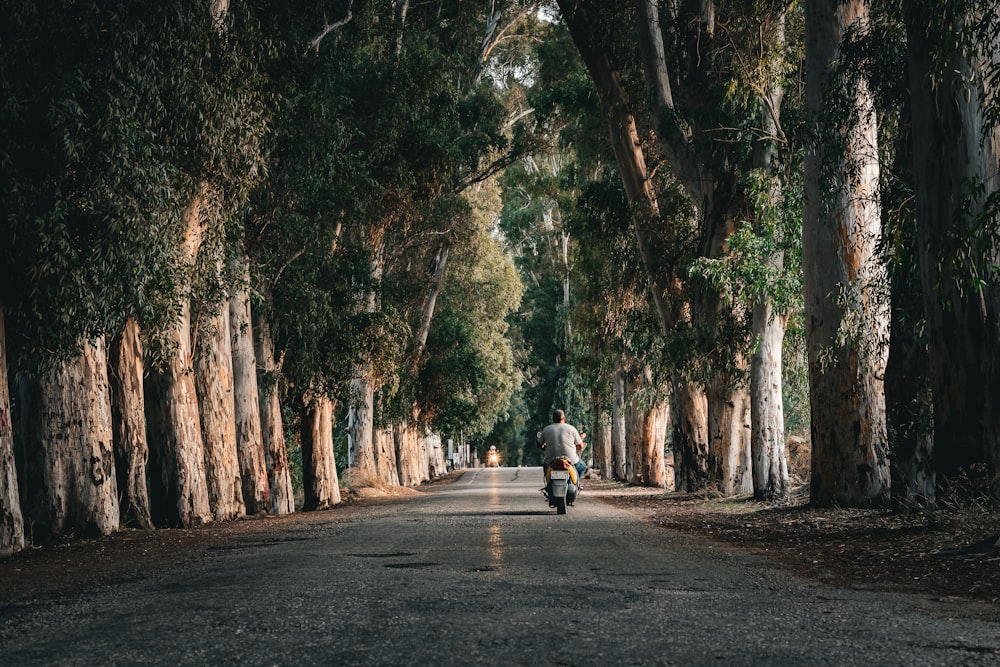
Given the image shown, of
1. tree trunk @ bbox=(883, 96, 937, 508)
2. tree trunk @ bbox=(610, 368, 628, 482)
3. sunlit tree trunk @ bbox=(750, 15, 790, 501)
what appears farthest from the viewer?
tree trunk @ bbox=(610, 368, 628, 482)

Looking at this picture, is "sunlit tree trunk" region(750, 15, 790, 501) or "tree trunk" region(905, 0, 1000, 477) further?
"sunlit tree trunk" region(750, 15, 790, 501)

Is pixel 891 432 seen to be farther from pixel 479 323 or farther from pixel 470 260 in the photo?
pixel 479 323

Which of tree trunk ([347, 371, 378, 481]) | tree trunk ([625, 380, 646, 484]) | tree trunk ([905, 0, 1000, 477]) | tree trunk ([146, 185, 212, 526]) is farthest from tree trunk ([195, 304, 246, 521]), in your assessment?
tree trunk ([625, 380, 646, 484])

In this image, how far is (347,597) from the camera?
7605 millimetres

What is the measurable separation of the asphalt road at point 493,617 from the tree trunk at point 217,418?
9.63m

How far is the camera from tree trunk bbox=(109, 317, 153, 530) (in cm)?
1761

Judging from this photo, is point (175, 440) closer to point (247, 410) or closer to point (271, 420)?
point (247, 410)

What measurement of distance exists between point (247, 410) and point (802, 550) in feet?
44.9

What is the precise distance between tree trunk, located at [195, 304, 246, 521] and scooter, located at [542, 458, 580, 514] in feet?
19.4

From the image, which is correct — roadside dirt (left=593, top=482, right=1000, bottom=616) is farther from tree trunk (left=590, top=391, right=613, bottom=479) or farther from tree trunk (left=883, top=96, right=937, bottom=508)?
tree trunk (left=590, top=391, right=613, bottom=479)

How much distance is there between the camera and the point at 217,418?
2045 cm

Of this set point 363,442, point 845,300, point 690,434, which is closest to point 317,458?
point 363,442

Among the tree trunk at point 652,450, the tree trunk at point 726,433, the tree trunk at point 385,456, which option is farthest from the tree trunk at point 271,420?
the tree trunk at point 652,450

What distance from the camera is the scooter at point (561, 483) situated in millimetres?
18844
